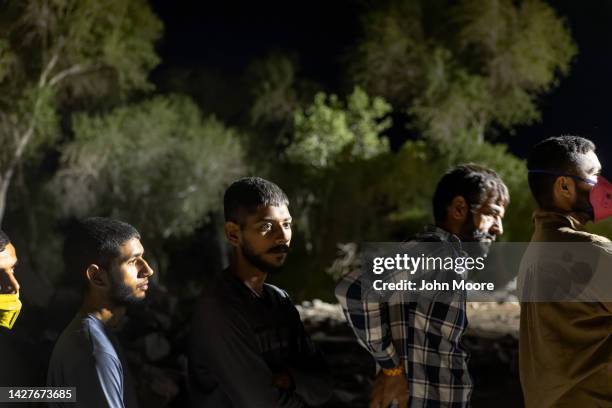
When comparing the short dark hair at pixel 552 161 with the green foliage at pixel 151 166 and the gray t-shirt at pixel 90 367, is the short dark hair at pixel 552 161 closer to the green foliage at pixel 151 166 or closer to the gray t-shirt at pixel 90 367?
the gray t-shirt at pixel 90 367

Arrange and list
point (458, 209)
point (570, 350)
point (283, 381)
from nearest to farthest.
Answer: point (570, 350) < point (283, 381) < point (458, 209)

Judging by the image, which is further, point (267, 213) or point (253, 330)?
point (267, 213)

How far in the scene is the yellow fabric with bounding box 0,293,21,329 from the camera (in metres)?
2.00

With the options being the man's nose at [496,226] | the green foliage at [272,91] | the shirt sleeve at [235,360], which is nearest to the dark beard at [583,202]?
the man's nose at [496,226]

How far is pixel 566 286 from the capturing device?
1.69 meters

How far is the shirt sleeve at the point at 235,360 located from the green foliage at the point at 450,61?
2381mm

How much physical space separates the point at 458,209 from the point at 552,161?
29 centimetres

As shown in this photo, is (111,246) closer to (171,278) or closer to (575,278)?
(575,278)

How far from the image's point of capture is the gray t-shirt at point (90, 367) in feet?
A: 5.44

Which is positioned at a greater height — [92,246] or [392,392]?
[92,246]

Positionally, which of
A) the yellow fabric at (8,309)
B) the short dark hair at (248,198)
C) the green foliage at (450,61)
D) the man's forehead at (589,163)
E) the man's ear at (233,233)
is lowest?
the yellow fabric at (8,309)

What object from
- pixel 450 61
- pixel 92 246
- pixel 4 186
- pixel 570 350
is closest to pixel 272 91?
pixel 450 61

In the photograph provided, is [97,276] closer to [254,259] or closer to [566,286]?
[254,259]

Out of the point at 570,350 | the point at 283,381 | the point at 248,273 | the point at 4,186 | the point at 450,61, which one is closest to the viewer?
the point at 570,350
